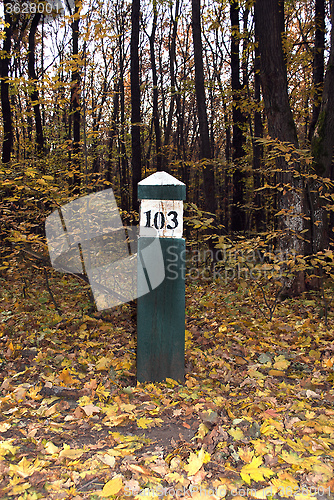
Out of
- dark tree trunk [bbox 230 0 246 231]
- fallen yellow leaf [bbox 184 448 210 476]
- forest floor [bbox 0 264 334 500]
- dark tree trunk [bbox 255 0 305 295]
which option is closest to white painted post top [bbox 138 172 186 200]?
forest floor [bbox 0 264 334 500]

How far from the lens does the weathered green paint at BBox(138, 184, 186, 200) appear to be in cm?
287

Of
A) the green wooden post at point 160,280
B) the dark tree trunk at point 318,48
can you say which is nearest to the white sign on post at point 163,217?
the green wooden post at point 160,280

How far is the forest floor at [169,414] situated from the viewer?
73.4 inches

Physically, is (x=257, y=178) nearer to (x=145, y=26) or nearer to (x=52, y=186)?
(x=52, y=186)

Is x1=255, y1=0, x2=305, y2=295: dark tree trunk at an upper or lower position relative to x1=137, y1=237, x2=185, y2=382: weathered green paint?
upper

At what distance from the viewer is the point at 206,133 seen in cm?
839

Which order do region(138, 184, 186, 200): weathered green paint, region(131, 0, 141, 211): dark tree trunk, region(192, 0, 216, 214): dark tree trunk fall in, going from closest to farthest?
region(138, 184, 186, 200): weathered green paint, region(192, 0, 216, 214): dark tree trunk, region(131, 0, 141, 211): dark tree trunk

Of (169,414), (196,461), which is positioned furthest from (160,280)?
(196,461)

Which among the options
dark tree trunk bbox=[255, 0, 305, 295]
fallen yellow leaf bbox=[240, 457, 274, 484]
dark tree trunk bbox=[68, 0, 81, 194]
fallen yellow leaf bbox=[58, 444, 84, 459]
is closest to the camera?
fallen yellow leaf bbox=[240, 457, 274, 484]

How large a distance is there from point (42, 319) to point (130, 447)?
306 cm

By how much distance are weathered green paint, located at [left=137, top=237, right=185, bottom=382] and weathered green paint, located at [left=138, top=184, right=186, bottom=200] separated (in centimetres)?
35

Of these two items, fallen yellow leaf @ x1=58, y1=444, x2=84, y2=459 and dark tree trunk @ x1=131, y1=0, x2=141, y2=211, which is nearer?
fallen yellow leaf @ x1=58, y1=444, x2=84, y2=459

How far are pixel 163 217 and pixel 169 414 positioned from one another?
1.56m

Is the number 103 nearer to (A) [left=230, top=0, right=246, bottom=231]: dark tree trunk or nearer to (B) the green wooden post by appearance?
(B) the green wooden post
